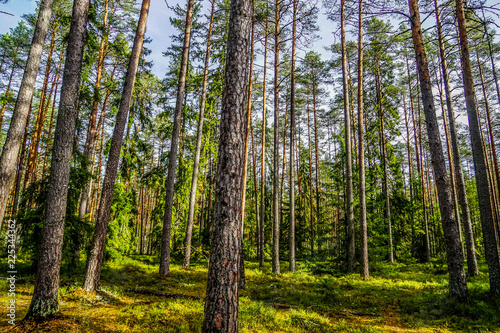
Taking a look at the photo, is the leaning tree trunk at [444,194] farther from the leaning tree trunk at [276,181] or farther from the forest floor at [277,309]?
the leaning tree trunk at [276,181]

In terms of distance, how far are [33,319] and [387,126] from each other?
1803 centimetres

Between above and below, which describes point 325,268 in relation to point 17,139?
below

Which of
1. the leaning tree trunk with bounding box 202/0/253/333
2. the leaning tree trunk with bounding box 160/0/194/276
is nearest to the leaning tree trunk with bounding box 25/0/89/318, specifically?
the leaning tree trunk with bounding box 202/0/253/333

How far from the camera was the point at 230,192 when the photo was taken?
3.56 m

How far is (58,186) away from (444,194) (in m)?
9.36

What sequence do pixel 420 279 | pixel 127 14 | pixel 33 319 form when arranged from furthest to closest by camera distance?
pixel 127 14, pixel 420 279, pixel 33 319

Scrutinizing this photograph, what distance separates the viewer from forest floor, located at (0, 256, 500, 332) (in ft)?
15.6

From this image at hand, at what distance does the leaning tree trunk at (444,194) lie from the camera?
6.39m

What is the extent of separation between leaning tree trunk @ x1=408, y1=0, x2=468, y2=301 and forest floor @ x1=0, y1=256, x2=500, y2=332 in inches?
21.6

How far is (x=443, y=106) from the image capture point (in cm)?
1620

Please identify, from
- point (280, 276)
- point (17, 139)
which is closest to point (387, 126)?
point (280, 276)

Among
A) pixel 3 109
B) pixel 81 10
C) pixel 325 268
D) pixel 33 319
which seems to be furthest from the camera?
pixel 3 109

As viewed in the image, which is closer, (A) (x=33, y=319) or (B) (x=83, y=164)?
(A) (x=33, y=319)

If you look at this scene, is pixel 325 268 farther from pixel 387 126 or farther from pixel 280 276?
pixel 387 126
